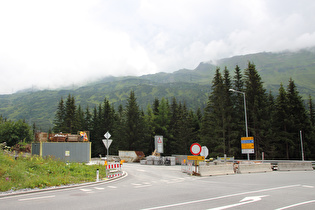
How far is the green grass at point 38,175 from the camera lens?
11.5 meters

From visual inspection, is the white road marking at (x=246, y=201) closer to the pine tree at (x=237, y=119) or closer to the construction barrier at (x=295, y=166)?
the construction barrier at (x=295, y=166)

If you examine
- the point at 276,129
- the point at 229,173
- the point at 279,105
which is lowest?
the point at 229,173

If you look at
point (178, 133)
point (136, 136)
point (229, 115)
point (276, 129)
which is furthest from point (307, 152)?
point (136, 136)

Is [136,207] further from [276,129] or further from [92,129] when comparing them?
[92,129]

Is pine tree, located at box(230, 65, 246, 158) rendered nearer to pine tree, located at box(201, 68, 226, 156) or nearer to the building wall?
pine tree, located at box(201, 68, 226, 156)

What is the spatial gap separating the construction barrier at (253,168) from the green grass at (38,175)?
11.5 metres

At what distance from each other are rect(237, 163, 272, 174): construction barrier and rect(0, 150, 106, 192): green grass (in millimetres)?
11452

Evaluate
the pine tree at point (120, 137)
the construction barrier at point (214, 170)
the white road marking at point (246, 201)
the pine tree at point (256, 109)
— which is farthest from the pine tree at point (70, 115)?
the white road marking at point (246, 201)

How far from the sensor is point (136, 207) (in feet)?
24.2

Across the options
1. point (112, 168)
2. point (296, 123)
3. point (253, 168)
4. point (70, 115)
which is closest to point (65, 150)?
point (112, 168)

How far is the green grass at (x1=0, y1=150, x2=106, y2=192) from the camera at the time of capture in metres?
11.5

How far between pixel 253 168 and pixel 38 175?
17221mm

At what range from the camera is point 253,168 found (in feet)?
A: 71.4

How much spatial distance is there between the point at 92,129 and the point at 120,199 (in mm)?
67517
